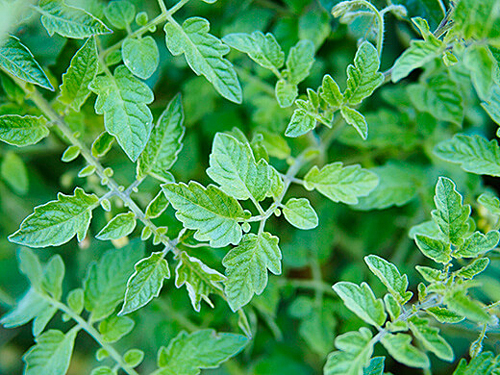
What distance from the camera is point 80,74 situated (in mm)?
945

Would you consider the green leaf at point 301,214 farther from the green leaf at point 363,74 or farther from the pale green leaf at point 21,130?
the pale green leaf at point 21,130

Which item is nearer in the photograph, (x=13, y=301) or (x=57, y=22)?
(x=57, y=22)

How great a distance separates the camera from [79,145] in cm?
99

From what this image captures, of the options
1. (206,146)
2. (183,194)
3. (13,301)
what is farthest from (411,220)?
(13,301)

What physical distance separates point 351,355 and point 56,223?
58cm

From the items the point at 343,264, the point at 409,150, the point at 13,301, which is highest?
the point at 13,301

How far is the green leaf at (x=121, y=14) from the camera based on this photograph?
3.45 feet

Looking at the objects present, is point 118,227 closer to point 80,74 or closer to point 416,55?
point 80,74

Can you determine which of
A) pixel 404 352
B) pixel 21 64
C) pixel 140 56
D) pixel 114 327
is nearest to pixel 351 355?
pixel 404 352

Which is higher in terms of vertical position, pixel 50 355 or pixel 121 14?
pixel 121 14

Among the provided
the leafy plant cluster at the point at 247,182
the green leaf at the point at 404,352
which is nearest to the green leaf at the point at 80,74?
the leafy plant cluster at the point at 247,182

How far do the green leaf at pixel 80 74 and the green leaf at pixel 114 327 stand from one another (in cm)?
48

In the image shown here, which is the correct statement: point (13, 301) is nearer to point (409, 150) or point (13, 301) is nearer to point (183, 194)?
point (183, 194)

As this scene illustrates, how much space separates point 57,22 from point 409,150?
1033 mm
